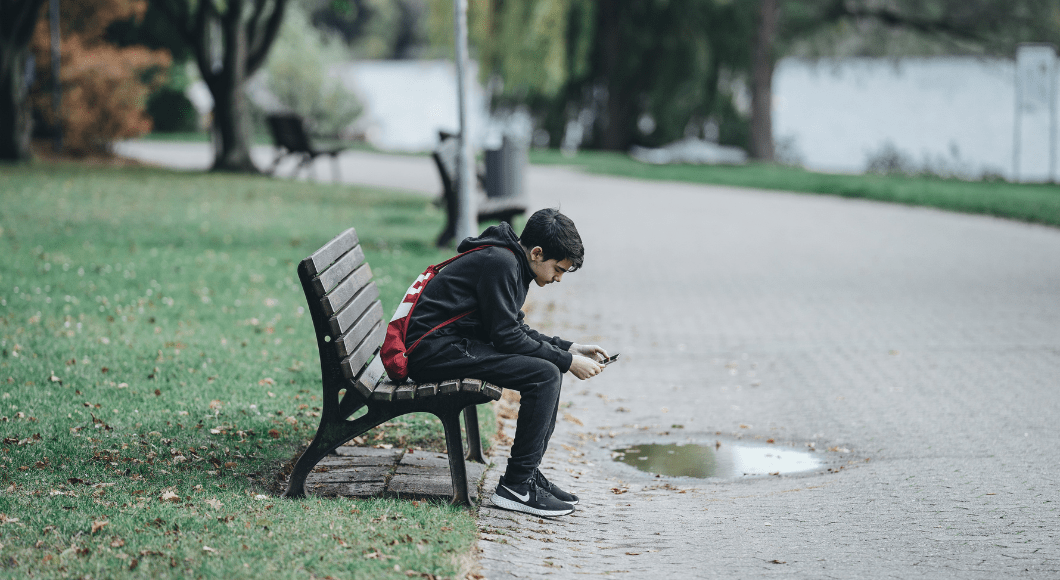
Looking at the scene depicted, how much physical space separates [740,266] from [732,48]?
18.0 meters

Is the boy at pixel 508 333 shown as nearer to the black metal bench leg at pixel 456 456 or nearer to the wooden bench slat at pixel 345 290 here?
the black metal bench leg at pixel 456 456

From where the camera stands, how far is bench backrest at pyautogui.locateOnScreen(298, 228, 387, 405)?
4.37 m

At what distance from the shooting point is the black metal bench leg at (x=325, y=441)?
4.50 meters

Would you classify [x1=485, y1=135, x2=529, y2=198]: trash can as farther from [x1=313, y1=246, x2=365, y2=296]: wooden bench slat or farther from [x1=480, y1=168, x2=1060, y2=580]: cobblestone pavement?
[x1=313, y1=246, x2=365, y2=296]: wooden bench slat

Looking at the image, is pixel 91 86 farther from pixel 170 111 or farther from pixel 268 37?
pixel 170 111

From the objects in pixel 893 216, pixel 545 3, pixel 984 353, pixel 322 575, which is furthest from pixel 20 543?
pixel 545 3

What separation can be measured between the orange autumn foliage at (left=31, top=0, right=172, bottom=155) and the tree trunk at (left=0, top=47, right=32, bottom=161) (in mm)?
2392

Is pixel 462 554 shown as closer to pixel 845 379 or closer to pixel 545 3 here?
pixel 845 379

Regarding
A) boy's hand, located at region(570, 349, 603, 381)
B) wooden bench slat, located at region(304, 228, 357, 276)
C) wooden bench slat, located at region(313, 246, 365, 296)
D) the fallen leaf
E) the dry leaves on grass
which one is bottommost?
the fallen leaf

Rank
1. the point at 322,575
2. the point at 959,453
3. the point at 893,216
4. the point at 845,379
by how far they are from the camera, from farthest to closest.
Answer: the point at 893,216 → the point at 845,379 → the point at 959,453 → the point at 322,575

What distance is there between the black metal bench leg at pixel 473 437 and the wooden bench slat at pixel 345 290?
77cm

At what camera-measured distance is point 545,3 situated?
2448cm

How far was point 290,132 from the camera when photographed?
2050cm

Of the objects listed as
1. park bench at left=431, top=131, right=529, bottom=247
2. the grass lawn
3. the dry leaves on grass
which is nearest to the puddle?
the grass lawn
